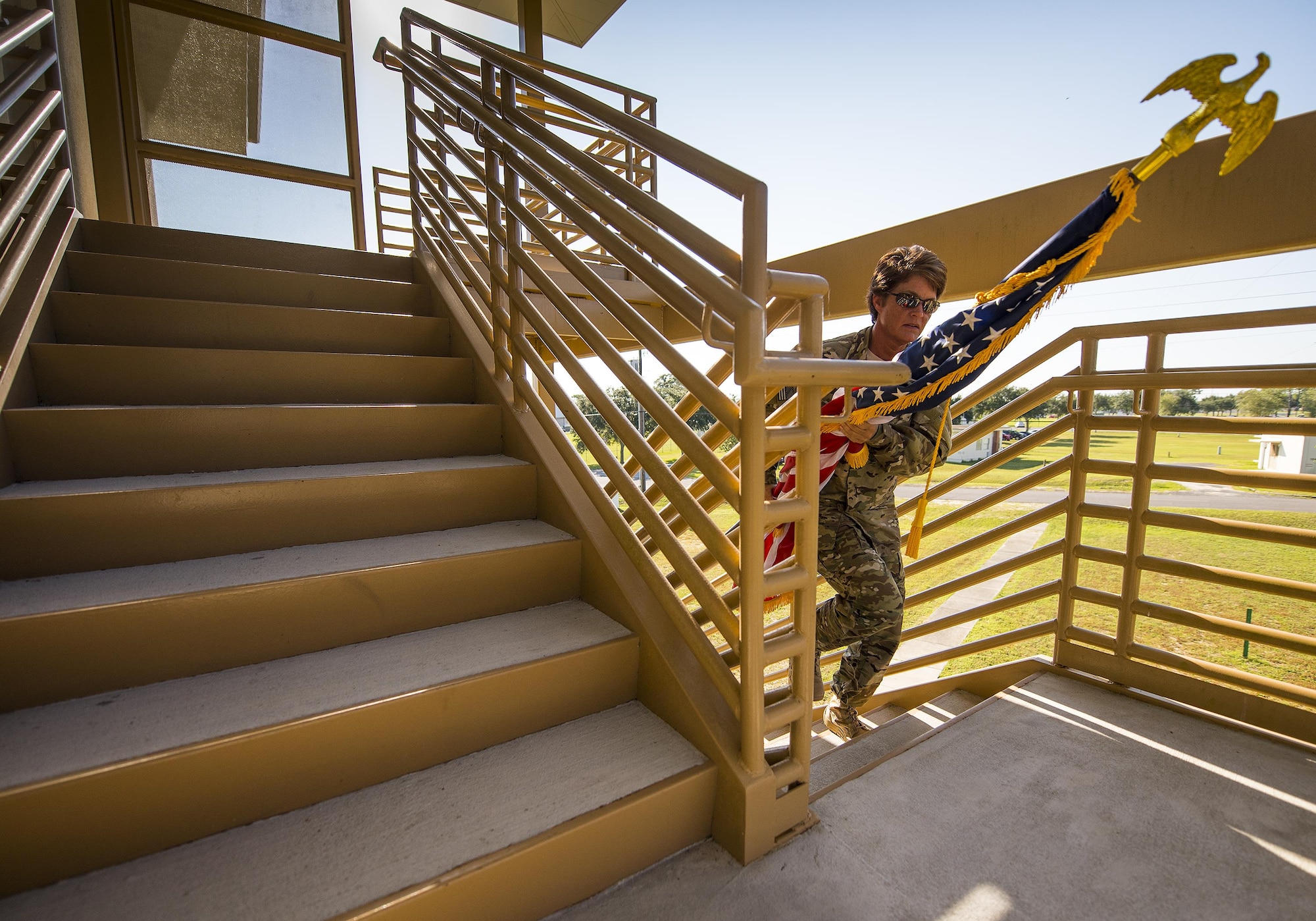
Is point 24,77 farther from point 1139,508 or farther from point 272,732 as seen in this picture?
point 1139,508

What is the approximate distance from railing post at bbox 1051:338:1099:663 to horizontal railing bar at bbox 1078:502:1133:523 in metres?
0.02

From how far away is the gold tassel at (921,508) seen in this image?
189 centimetres

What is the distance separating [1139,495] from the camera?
212 centimetres

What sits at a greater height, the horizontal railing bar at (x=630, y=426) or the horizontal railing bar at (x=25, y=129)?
the horizontal railing bar at (x=25, y=129)

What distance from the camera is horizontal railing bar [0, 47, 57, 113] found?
1865mm

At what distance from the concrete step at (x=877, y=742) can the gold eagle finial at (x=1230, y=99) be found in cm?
177

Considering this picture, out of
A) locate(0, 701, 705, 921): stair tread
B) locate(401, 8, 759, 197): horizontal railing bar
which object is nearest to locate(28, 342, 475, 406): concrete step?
locate(401, 8, 759, 197): horizontal railing bar

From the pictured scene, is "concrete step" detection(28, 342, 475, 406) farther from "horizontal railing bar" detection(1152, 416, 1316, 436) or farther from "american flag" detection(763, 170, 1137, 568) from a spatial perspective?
"horizontal railing bar" detection(1152, 416, 1316, 436)

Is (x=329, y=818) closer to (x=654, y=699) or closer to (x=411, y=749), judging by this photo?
(x=411, y=749)

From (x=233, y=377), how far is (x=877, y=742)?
2.87m

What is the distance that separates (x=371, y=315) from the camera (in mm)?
2518

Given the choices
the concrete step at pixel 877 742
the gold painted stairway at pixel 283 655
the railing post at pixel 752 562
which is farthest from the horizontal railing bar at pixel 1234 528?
the gold painted stairway at pixel 283 655

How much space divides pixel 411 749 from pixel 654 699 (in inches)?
24.3

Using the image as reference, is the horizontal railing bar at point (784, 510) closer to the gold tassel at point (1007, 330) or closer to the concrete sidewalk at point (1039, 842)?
the gold tassel at point (1007, 330)
